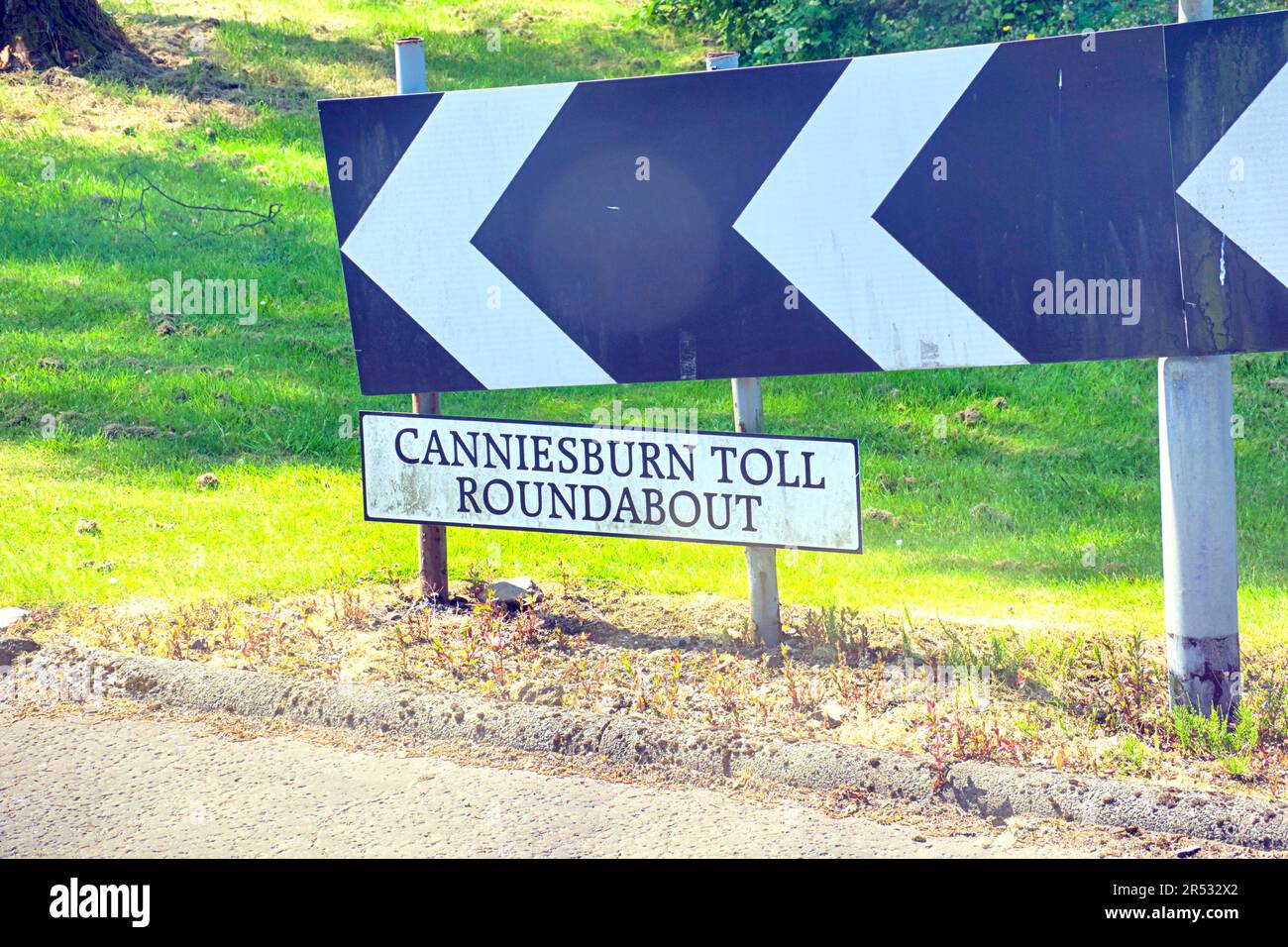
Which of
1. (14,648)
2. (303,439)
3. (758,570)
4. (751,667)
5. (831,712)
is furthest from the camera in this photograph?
(303,439)

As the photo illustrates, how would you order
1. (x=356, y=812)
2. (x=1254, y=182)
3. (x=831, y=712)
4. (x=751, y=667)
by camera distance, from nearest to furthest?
(x=356, y=812), (x=1254, y=182), (x=831, y=712), (x=751, y=667)

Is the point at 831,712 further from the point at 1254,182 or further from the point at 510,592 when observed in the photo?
the point at 1254,182

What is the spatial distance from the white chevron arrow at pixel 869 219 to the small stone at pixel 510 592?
1624 millimetres

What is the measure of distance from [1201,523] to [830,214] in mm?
1452

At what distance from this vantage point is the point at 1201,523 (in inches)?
154

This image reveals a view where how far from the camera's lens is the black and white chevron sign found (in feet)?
12.7

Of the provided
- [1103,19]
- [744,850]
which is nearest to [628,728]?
[744,850]

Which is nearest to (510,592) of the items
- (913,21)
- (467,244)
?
(467,244)

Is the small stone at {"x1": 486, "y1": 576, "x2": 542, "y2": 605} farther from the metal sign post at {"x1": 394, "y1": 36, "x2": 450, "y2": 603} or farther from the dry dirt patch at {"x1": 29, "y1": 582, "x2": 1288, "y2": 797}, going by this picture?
the metal sign post at {"x1": 394, "y1": 36, "x2": 450, "y2": 603}

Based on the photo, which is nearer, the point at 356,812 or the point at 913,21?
the point at 356,812

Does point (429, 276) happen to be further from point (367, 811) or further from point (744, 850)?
point (744, 850)

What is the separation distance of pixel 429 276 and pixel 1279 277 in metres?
2.68

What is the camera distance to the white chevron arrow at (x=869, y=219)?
4098mm

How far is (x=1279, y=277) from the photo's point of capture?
3861 mm
